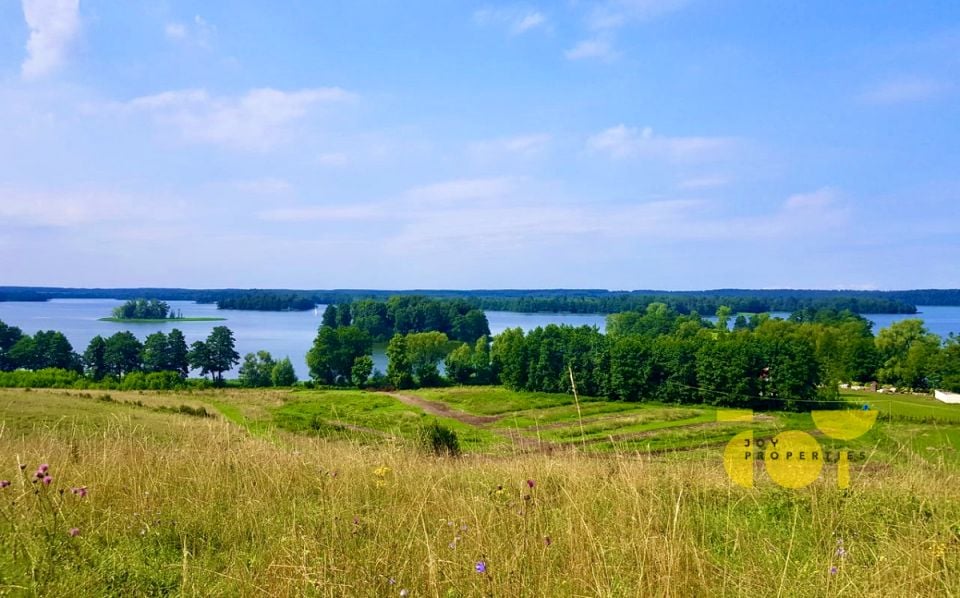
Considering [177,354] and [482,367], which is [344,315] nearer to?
[177,354]

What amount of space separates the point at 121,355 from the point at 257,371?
18.0m

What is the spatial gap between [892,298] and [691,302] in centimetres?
6970

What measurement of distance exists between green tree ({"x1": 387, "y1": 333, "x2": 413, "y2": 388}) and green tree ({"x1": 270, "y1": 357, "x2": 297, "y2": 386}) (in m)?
12.9

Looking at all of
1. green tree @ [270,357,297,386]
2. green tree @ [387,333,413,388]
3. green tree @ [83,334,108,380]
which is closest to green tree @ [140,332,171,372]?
green tree @ [83,334,108,380]

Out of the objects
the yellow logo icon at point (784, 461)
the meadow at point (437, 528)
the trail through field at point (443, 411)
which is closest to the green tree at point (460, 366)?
the trail through field at point (443, 411)

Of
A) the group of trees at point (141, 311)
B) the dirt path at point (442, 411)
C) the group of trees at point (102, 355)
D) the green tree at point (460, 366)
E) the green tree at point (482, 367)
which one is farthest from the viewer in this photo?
the group of trees at point (141, 311)

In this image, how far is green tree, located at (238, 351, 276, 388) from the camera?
262 ft

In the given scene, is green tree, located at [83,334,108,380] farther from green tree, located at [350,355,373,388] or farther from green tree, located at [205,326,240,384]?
green tree, located at [350,355,373,388]

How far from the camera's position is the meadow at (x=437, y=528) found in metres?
2.91

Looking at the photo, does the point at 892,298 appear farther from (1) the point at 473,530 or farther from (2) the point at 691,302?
(1) the point at 473,530

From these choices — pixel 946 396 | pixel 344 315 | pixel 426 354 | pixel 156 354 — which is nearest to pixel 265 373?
pixel 156 354

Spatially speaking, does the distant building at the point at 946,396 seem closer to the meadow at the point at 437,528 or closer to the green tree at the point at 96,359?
the meadow at the point at 437,528

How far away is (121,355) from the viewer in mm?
80312

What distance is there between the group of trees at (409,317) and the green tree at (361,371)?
43839 mm
